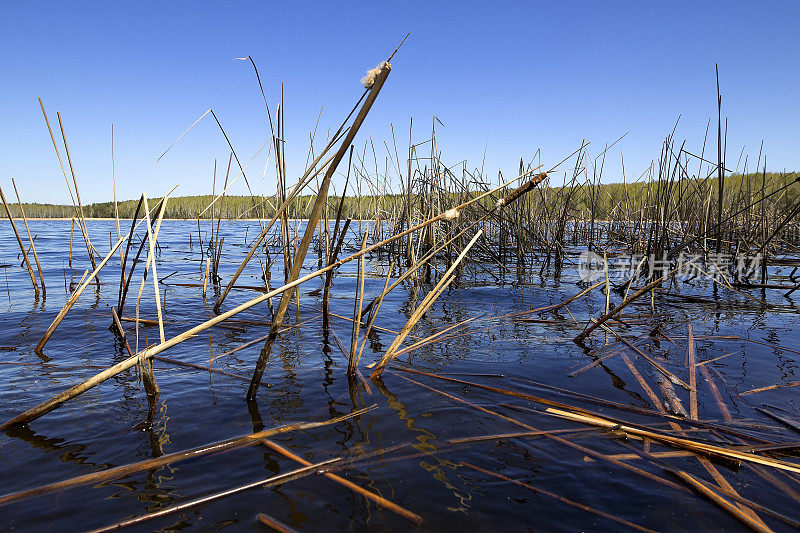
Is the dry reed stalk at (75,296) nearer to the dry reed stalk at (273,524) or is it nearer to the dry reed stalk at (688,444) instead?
the dry reed stalk at (273,524)

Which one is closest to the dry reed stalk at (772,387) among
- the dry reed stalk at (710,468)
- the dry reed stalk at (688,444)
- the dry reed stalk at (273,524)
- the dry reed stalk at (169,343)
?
the dry reed stalk at (710,468)

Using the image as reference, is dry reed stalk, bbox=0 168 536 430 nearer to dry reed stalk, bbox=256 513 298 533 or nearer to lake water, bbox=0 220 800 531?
lake water, bbox=0 220 800 531

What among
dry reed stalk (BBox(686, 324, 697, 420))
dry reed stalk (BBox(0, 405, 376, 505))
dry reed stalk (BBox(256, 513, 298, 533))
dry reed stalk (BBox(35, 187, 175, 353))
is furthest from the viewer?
dry reed stalk (BBox(35, 187, 175, 353))

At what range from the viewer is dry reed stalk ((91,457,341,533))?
1023mm

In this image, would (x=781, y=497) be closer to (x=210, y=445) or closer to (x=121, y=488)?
(x=210, y=445)

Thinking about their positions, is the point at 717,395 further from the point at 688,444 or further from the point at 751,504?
the point at 751,504

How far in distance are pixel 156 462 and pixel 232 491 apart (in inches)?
11.9

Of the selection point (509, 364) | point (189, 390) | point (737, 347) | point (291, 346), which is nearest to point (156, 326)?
point (291, 346)

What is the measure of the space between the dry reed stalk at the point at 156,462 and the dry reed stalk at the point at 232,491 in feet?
0.68

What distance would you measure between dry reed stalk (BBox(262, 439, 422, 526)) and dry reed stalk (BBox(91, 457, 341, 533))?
0.12 ft

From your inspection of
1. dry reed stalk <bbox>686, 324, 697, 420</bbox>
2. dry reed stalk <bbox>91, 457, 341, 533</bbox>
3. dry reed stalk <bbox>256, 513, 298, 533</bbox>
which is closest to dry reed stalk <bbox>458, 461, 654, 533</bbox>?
dry reed stalk <bbox>91, 457, 341, 533</bbox>

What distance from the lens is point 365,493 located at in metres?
1.16

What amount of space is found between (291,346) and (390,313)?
116 cm

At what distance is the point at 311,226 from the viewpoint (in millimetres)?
1422
